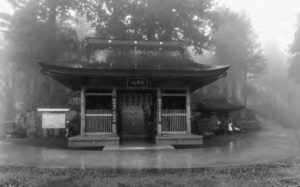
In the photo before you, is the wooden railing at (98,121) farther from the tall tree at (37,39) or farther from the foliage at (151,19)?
the foliage at (151,19)

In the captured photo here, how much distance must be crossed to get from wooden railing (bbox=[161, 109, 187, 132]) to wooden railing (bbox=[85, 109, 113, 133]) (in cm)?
266

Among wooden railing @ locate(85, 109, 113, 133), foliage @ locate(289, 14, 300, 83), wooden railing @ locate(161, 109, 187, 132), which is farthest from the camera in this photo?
foliage @ locate(289, 14, 300, 83)

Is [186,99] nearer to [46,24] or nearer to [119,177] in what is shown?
[119,177]

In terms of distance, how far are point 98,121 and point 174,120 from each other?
12.3 ft

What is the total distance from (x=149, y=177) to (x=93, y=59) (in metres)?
9.74

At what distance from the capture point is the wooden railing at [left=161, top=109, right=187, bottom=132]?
1369 cm

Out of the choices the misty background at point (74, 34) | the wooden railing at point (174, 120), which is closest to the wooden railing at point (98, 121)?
the wooden railing at point (174, 120)

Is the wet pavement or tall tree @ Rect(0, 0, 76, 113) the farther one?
tall tree @ Rect(0, 0, 76, 113)

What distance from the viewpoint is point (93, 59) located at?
1527 centimetres

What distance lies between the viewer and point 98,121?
43.8ft

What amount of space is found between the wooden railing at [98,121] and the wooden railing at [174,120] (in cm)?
266

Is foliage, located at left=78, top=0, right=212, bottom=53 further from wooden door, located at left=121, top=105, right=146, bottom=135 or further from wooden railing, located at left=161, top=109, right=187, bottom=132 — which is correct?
wooden railing, located at left=161, top=109, right=187, bottom=132

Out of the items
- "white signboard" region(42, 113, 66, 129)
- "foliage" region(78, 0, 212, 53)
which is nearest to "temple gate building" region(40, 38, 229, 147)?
"white signboard" region(42, 113, 66, 129)

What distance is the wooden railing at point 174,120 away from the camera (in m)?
13.7
